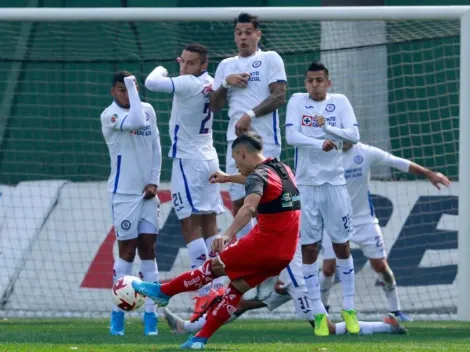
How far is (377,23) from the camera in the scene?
1336 cm

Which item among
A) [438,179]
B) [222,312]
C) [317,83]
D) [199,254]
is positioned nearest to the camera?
[222,312]

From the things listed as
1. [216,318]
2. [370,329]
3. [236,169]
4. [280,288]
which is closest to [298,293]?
[280,288]

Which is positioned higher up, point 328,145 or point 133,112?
point 133,112

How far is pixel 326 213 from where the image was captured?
10719 millimetres

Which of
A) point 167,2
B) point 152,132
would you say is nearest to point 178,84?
point 152,132

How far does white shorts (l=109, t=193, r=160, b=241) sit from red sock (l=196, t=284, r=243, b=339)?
249 cm

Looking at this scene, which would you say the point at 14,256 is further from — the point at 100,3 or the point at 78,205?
the point at 100,3

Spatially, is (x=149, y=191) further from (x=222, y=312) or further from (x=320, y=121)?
(x=222, y=312)

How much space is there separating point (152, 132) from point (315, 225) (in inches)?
71.0

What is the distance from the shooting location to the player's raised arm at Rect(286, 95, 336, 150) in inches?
414

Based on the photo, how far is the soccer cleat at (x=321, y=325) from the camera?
10.4 meters

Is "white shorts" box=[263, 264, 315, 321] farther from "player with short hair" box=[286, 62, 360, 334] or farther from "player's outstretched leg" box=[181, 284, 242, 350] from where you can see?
"player's outstretched leg" box=[181, 284, 242, 350]

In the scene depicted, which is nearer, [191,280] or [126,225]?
[191,280]

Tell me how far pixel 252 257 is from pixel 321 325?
2056mm
